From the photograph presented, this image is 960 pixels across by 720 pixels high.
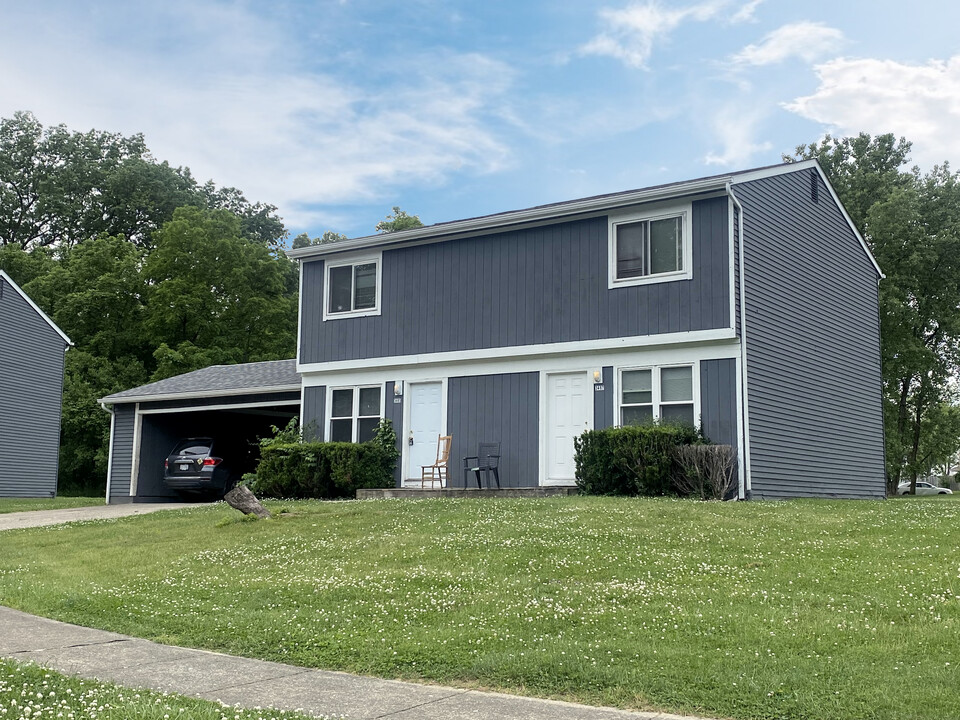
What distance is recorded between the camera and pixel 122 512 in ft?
67.5

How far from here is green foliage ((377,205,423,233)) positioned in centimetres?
4625

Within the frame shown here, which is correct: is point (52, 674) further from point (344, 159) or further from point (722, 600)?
point (344, 159)

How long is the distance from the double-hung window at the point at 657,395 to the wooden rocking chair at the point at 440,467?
371 centimetres

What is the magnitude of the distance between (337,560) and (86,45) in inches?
732

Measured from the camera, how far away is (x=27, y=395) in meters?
33.2

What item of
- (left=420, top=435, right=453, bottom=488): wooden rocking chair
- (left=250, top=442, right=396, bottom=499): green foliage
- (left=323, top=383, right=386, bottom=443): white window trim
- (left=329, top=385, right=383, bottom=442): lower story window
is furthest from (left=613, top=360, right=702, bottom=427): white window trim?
(left=329, top=385, right=383, bottom=442): lower story window

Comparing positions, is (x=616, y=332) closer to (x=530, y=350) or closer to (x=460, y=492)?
(x=530, y=350)

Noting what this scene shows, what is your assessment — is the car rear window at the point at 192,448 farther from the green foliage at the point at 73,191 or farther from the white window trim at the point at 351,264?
the green foliage at the point at 73,191

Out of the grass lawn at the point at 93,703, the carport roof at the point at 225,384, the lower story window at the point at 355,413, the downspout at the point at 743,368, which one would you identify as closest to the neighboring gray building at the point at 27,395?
the carport roof at the point at 225,384

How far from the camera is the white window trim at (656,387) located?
1727 centimetres

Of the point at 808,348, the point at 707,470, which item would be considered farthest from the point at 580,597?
the point at 808,348

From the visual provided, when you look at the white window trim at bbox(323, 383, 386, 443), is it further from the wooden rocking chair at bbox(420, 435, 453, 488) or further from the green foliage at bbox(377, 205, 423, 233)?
the green foliage at bbox(377, 205, 423, 233)

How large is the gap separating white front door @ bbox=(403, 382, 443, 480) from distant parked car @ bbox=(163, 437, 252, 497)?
22.4 ft

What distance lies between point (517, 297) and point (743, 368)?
4.77 metres
